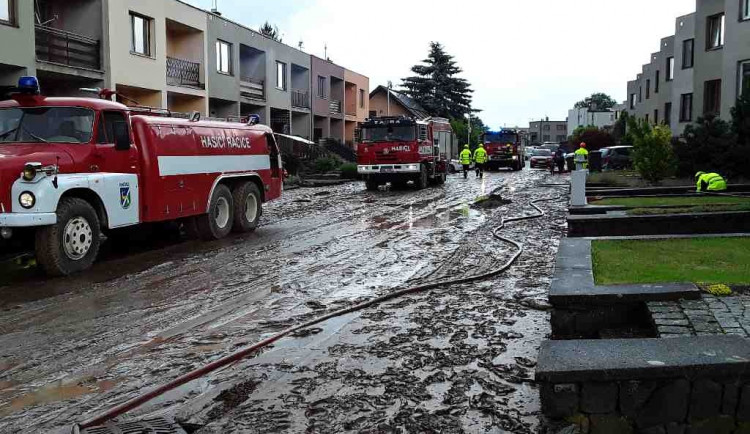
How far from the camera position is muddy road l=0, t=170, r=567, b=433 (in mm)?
4582

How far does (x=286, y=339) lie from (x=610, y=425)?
10.1ft

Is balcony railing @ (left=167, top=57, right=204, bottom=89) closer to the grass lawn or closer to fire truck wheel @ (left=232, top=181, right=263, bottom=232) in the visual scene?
fire truck wheel @ (left=232, top=181, right=263, bottom=232)

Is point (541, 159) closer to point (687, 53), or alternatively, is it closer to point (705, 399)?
point (687, 53)

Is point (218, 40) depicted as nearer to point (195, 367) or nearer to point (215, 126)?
point (215, 126)

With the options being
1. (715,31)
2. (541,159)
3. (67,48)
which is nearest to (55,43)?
(67,48)

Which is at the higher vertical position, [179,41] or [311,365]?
[179,41]

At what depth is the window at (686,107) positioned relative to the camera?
113ft

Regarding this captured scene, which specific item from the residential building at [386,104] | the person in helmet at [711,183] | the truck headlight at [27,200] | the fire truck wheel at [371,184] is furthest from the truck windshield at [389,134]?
the residential building at [386,104]

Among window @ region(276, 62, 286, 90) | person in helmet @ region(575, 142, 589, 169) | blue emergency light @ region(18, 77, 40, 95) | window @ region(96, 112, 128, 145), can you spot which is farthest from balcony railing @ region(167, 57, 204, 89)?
blue emergency light @ region(18, 77, 40, 95)

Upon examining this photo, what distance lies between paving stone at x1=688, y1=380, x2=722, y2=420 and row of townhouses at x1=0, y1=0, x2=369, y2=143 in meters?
14.5

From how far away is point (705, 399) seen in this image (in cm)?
404

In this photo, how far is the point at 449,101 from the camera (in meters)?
81.4

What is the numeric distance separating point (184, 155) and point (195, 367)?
7149mm

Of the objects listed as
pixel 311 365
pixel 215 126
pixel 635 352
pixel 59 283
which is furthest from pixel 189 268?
pixel 635 352
